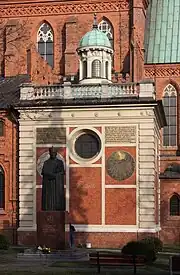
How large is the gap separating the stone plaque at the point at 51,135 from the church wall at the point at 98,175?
60mm

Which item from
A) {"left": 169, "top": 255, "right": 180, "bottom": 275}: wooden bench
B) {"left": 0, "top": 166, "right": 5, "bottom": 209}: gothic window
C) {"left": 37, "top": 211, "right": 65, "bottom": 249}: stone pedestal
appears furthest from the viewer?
{"left": 0, "top": 166, "right": 5, "bottom": 209}: gothic window

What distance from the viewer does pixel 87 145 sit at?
141 ft

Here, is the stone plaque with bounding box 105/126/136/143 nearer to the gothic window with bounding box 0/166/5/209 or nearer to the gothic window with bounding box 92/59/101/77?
the gothic window with bounding box 92/59/101/77

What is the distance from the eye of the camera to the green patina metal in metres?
57.7

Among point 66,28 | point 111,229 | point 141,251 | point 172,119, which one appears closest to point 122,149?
point 111,229

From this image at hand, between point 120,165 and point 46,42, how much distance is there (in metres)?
18.7

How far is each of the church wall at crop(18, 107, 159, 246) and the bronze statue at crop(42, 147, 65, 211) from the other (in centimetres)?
946

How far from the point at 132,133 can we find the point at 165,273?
648 inches

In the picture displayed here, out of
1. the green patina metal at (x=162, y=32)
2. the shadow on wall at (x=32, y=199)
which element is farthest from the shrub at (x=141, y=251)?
the green patina metal at (x=162, y=32)

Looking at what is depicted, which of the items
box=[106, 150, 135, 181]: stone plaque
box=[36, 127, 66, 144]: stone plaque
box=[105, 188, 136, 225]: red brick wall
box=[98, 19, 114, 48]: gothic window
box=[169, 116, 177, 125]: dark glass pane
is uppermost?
box=[98, 19, 114, 48]: gothic window

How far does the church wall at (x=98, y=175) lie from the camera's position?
1636 inches

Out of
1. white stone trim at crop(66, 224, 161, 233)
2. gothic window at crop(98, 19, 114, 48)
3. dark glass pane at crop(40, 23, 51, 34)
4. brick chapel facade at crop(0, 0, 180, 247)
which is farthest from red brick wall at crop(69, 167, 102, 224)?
dark glass pane at crop(40, 23, 51, 34)

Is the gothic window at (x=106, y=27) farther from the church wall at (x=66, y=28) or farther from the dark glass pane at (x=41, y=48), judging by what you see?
the dark glass pane at (x=41, y=48)

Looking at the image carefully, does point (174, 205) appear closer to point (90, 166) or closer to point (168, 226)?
point (168, 226)
